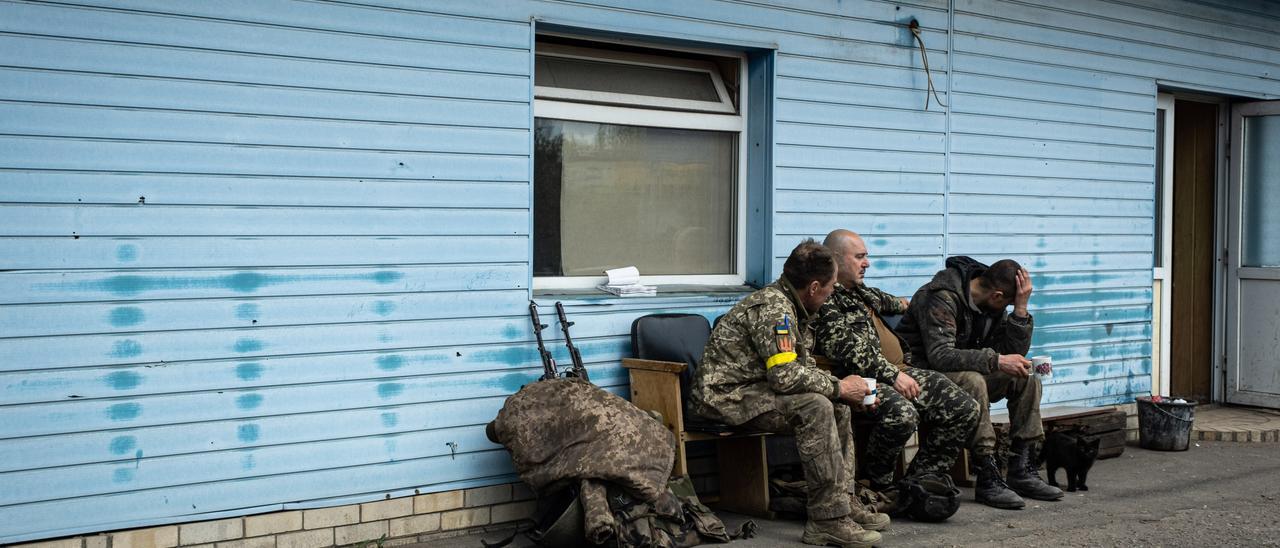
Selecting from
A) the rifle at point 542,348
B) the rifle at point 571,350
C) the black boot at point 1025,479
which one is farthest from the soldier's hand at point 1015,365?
the rifle at point 542,348

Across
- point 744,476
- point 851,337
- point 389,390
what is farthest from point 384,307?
point 851,337

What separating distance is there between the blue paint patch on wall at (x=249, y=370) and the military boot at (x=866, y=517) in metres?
2.73

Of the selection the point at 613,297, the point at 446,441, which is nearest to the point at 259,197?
the point at 446,441

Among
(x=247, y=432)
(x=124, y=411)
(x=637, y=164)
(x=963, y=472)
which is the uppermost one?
(x=637, y=164)

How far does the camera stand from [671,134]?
642 centimetres

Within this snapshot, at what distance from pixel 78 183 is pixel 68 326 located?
560 mm

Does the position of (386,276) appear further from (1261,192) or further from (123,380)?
(1261,192)

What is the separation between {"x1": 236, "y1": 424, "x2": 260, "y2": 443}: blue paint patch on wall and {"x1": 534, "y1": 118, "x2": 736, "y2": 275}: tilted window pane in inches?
64.5

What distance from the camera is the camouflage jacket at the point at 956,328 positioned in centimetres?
619

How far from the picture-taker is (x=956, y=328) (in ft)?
20.8

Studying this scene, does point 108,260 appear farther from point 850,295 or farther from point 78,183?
point 850,295

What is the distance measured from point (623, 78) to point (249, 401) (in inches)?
102

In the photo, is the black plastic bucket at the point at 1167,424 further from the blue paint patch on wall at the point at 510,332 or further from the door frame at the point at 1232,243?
the blue paint patch on wall at the point at 510,332

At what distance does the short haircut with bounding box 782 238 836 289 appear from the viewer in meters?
5.44
